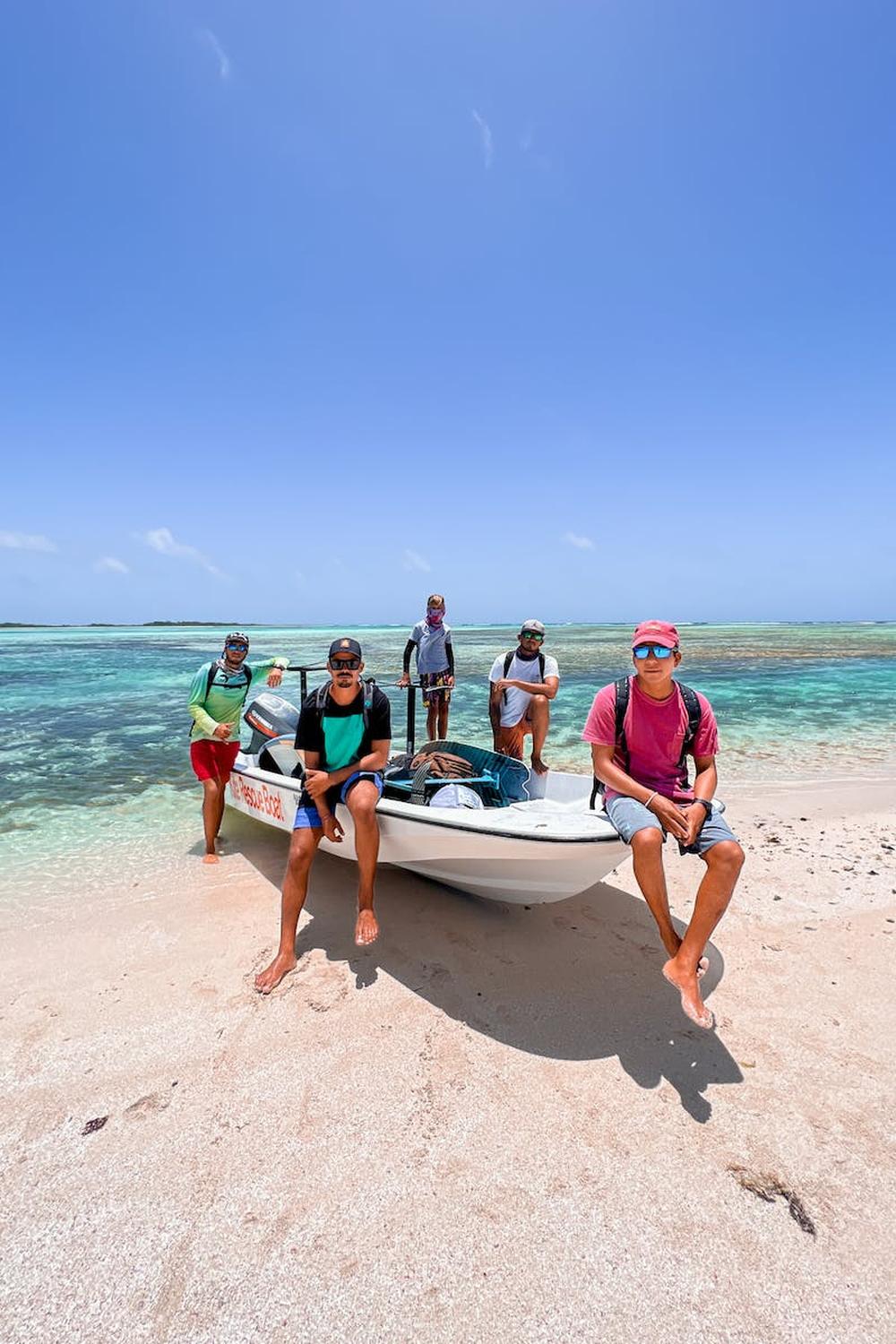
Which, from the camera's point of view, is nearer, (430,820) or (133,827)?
(430,820)

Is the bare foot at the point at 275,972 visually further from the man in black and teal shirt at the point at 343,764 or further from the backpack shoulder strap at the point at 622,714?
the backpack shoulder strap at the point at 622,714

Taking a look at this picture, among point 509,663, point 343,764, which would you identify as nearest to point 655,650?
point 343,764

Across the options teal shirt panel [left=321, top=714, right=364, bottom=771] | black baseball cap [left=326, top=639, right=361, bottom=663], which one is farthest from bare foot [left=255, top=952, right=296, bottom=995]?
black baseball cap [left=326, top=639, right=361, bottom=663]

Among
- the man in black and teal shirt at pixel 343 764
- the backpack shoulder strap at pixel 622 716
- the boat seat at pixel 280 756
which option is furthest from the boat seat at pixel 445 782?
the boat seat at pixel 280 756

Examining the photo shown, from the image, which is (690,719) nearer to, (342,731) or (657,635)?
(657,635)

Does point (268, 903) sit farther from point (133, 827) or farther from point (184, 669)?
point (184, 669)

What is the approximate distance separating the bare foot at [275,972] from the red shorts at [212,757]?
2544 millimetres

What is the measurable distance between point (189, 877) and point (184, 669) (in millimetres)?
25477

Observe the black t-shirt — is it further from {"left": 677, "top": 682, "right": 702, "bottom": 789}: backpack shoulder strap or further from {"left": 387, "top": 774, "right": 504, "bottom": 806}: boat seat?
{"left": 677, "top": 682, "right": 702, "bottom": 789}: backpack shoulder strap

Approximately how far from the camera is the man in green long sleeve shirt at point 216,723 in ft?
18.3

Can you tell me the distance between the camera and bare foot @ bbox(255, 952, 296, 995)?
346 cm

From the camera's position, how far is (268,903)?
4672mm

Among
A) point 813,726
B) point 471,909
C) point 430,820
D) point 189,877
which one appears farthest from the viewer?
point 813,726

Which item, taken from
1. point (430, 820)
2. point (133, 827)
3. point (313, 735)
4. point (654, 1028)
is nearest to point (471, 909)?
point (430, 820)
